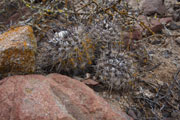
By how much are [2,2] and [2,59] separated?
2271mm

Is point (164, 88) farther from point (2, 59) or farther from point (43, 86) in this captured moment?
point (2, 59)

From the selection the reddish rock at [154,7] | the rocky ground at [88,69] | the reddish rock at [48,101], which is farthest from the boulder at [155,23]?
the reddish rock at [48,101]

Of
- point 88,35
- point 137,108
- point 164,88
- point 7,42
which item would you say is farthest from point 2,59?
point 164,88

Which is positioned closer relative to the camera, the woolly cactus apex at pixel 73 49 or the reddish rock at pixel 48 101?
the reddish rock at pixel 48 101

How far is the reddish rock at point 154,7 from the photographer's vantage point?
13.5ft

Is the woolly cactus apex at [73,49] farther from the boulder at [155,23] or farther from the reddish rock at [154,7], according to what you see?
the reddish rock at [154,7]

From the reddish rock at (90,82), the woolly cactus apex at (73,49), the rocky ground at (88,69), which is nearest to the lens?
Answer: the rocky ground at (88,69)

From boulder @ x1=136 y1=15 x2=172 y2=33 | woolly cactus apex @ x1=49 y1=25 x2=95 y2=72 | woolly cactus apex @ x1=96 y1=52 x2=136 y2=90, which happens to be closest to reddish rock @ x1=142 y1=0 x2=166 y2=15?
boulder @ x1=136 y1=15 x2=172 y2=33

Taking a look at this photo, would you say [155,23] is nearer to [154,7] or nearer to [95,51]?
[154,7]

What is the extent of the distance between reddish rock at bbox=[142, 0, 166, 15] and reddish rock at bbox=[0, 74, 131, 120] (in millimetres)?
2875

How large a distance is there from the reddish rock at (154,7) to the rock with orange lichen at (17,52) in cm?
295

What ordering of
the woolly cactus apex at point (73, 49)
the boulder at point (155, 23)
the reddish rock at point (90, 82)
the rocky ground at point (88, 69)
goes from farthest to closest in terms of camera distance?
the boulder at point (155, 23), the reddish rock at point (90, 82), the woolly cactus apex at point (73, 49), the rocky ground at point (88, 69)

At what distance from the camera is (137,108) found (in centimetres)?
238

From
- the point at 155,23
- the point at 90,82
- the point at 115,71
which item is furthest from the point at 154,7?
the point at 90,82
